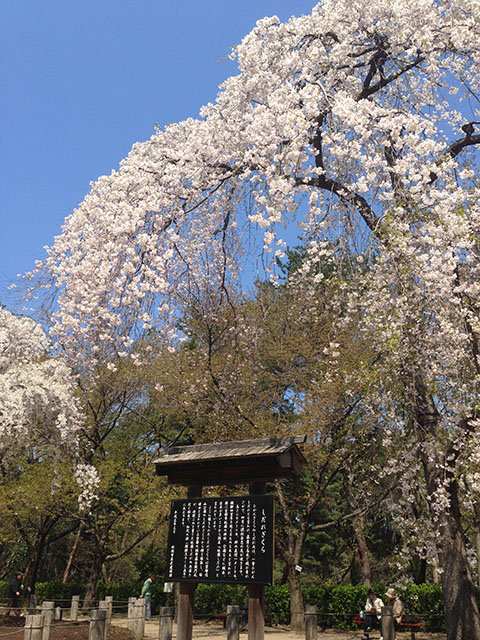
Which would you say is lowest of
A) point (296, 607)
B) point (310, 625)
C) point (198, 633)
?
point (198, 633)

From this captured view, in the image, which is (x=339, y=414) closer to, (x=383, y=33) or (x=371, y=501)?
(x=371, y=501)

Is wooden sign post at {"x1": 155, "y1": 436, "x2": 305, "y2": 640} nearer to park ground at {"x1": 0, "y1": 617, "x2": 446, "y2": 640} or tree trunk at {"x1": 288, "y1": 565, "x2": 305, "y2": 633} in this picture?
park ground at {"x1": 0, "y1": 617, "x2": 446, "y2": 640}

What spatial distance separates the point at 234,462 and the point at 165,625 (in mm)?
4571

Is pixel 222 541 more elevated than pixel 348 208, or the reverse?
pixel 348 208

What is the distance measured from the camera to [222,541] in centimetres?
764

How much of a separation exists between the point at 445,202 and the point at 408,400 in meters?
3.36

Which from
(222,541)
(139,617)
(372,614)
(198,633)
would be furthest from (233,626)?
(198,633)

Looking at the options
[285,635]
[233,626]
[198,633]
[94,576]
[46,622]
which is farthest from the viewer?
[94,576]

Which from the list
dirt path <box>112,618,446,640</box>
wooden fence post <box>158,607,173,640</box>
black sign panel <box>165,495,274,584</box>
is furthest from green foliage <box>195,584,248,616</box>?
black sign panel <box>165,495,274,584</box>

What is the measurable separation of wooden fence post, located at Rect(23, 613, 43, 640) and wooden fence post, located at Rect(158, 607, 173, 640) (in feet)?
6.81

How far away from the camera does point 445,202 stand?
7.99 meters

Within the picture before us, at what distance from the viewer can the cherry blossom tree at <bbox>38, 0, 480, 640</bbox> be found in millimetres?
7883

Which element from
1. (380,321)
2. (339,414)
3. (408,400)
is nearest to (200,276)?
(380,321)

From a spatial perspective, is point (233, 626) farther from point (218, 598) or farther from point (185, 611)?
point (218, 598)
